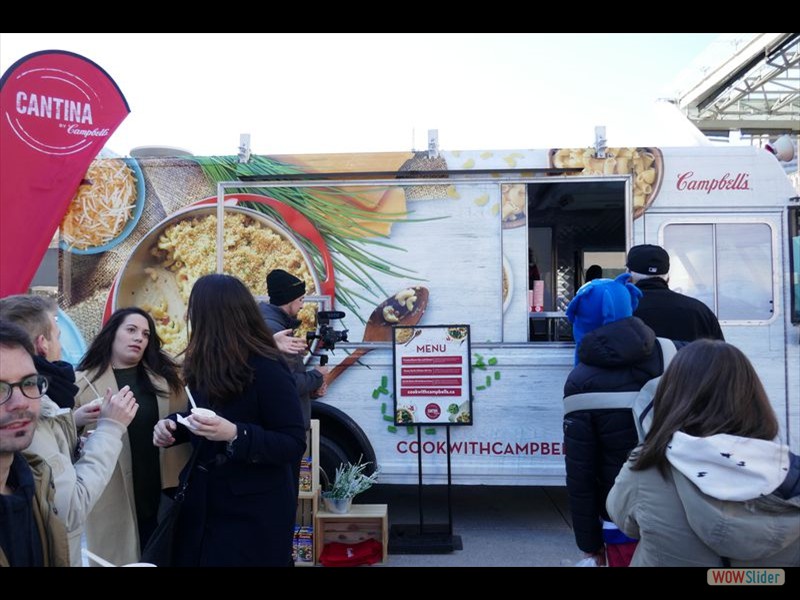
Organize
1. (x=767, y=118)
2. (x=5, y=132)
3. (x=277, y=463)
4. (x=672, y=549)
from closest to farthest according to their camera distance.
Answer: (x=672, y=549) → (x=277, y=463) → (x=5, y=132) → (x=767, y=118)

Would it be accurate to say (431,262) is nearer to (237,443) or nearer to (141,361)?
(141,361)

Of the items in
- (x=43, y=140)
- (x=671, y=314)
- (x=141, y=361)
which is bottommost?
(x=141, y=361)

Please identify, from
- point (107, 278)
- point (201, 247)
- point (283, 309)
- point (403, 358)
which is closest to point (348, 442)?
point (403, 358)

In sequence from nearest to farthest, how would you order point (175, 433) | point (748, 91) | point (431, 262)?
point (175, 433), point (431, 262), point (748, 91)

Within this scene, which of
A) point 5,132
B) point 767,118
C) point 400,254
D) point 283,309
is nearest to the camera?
point 283,309

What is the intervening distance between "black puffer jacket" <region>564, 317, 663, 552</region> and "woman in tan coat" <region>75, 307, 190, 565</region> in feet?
5.38

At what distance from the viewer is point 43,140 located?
472 centimetres

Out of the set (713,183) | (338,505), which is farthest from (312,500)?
(713,183)

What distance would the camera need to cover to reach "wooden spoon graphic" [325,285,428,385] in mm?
4918

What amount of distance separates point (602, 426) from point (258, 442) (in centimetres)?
135

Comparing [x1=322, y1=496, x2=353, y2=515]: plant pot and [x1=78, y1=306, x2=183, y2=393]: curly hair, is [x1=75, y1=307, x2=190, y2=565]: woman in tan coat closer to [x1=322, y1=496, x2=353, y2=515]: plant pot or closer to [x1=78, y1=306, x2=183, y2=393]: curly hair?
[x1=78, y1=306, x2=183, y2=393]: curly hair

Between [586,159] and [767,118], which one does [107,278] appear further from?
[767,118]

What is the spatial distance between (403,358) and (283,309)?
1.18 meters

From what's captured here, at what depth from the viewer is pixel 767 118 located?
49.8 ft
